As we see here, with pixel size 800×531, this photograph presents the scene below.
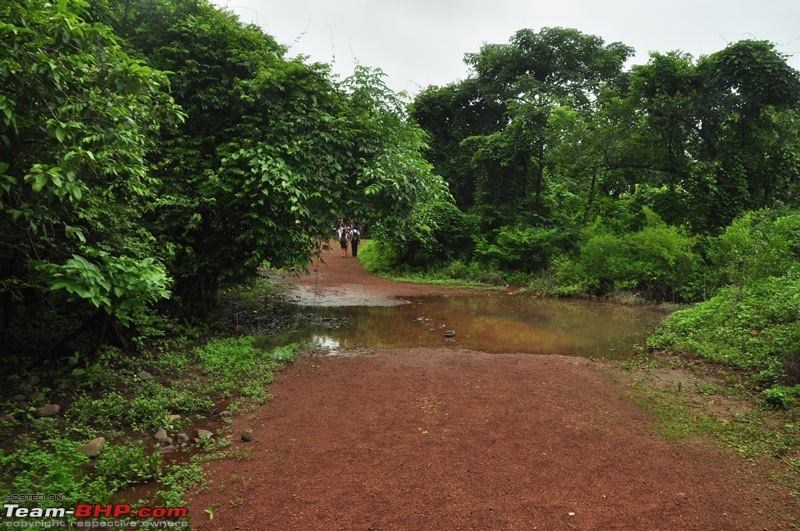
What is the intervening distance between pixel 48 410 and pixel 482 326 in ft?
26.2

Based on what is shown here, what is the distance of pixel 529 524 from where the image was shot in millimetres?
3406

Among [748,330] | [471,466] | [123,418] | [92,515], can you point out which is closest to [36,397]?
[123,418]

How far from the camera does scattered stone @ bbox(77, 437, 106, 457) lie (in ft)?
13.1

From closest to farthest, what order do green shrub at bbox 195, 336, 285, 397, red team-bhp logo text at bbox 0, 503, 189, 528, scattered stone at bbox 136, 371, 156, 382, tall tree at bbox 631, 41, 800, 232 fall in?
1. red team-bhp logo text at bbox 0, 503, 189, 528
2. scattered stone at bbox 136, 371, 156, 382
3. green shrub at bbox 195, 336, 285, 397
4. tall tree at bbox 631, 41, 800, 232

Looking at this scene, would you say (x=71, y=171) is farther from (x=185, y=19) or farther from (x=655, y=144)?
(x=655, y=144)

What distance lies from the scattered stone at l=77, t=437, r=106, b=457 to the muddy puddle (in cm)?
404

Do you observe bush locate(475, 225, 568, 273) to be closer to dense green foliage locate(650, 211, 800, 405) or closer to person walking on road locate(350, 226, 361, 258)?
dense green foliage locate(650, 211, 800, 405)

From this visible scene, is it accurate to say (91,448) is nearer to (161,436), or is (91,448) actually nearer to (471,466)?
(161,436)

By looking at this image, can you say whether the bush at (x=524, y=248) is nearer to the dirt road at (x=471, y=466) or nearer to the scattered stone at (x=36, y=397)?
the dirt road at (x=471, y=466)

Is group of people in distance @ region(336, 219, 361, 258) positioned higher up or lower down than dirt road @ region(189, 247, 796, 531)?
higher up

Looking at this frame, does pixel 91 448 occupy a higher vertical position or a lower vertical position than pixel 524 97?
lower

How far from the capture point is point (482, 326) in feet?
33.7

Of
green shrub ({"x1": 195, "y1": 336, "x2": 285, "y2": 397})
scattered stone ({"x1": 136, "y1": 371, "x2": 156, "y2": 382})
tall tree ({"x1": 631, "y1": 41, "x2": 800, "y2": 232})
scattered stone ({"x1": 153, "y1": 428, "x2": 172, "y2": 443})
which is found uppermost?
tall tree ({"x1": 631, "y1": 41, "x2": 800, "y2": 232})

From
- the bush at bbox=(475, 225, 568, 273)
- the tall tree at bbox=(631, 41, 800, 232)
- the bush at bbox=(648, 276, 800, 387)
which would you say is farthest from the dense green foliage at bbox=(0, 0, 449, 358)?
the tall tree at bbox=(631, 41, 800, 232)
